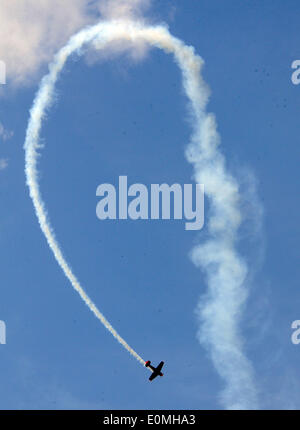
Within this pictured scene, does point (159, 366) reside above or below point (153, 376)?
above

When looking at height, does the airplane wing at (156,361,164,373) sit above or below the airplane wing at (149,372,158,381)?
above

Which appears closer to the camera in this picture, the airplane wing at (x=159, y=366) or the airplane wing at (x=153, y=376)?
the airplane wing at (x=153, y=376)

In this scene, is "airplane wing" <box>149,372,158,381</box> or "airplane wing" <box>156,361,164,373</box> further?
"airplane wing" <box>156,361,164,373</box>

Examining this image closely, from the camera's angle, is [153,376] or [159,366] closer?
[153,376]

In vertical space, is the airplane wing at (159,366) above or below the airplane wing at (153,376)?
above

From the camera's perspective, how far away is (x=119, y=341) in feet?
265
